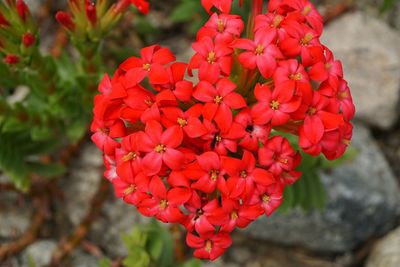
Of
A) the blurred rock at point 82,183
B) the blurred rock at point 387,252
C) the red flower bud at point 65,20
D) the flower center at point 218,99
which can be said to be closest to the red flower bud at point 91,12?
the red flower bud at point 65,20

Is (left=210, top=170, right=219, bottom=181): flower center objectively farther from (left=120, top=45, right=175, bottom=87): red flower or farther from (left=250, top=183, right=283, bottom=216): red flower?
(left=120, top=45, right=175, bottom=87): red flower

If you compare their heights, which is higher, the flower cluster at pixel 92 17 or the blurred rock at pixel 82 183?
the flower cluster at pixel 92 17

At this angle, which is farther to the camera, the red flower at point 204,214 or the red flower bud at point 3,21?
the red flower bud at point 3,21

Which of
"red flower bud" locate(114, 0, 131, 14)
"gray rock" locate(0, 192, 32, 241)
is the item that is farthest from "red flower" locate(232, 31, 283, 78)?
"gray rock" locate(0, 192, 32, 241)

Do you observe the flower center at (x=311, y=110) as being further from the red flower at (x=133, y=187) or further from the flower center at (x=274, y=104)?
the red flower at (x=133, y=187)

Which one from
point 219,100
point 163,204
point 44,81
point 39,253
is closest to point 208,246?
point 163,204

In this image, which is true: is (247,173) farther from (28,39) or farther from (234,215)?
(28,39)

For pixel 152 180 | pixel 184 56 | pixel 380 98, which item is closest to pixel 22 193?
pixel 184 56
